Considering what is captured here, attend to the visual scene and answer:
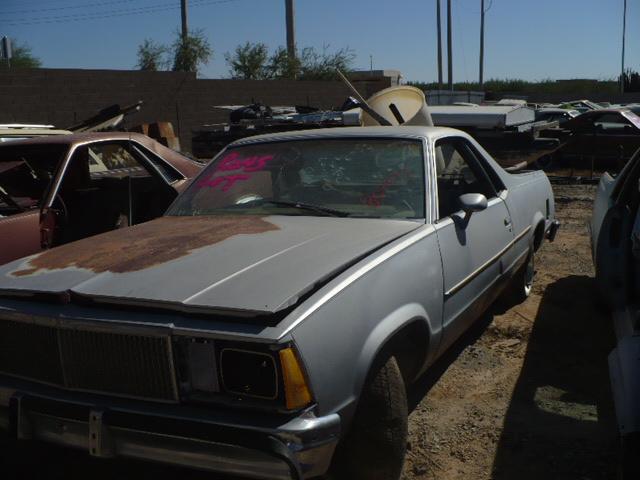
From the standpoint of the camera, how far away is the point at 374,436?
8.79ft

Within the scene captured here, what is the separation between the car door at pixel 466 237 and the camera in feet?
11.3

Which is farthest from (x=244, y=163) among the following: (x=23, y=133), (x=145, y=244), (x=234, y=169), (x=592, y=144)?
(x=592, y=144)

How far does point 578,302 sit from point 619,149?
25.2 ft

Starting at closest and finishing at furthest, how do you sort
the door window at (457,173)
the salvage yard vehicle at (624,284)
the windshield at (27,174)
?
the salvage yard vehicle at (624,284) → the door window at (457,173) → the windshield at (27,174)

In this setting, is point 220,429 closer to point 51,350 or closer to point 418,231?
point 51,350

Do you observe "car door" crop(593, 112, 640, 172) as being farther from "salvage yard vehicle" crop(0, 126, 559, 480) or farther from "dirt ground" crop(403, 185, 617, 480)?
→ "salvage yard vehicle" crop(0, 126, 559, 480)

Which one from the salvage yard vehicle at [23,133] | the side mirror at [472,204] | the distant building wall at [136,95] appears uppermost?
the distant building wall at [136,95]

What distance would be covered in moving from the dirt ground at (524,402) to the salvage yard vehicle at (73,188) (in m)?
2.51

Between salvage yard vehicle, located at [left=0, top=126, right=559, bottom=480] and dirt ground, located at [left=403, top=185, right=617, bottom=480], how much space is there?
412mm

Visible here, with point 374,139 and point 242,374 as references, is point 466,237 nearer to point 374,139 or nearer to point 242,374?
point 374,139

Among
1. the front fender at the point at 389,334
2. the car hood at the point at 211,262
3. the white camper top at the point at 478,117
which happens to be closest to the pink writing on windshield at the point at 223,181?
the car hood at the point at 211,262

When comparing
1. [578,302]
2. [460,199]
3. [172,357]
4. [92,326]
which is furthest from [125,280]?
[578,302]

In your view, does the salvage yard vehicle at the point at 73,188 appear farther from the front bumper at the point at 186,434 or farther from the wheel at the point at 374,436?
the wheel at the point at 374,436

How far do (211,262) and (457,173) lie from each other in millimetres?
2447
